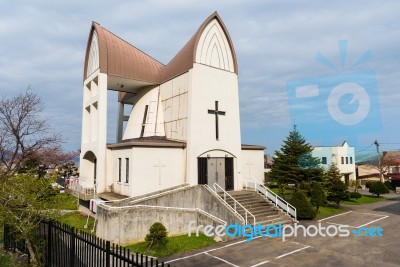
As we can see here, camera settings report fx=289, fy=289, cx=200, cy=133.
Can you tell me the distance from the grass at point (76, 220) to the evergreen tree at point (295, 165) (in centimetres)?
1775

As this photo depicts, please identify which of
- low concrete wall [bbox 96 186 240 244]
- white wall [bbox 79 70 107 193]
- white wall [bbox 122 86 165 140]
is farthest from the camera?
white wall [bbox 122 86 165 140]

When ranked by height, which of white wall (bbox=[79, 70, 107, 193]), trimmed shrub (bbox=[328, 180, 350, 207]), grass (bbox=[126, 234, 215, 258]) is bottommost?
grass (bbox=[126, 234, 215, 258])

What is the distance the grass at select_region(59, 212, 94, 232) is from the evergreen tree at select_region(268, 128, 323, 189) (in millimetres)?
17747

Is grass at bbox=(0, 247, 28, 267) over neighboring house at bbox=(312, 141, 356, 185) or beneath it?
beneath

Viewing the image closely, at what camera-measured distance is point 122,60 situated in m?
24.1

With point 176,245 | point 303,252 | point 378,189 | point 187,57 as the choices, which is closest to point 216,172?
point 176,245

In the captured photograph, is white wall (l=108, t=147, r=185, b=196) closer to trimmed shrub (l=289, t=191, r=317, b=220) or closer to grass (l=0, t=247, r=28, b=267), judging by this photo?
grass (l=0, t=247, r=28, b=267)

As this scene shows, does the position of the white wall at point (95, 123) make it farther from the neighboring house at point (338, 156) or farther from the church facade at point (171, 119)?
the neighboring house at point (338, 156)

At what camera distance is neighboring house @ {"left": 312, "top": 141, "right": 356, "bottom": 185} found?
51969 mm

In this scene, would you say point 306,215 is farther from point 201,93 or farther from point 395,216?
point 201,93

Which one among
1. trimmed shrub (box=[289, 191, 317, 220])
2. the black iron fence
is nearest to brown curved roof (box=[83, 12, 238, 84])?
trimmed shrub (box=[289, 191, 317, 220])

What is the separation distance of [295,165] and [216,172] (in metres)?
10.5

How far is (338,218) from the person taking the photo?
807 inches

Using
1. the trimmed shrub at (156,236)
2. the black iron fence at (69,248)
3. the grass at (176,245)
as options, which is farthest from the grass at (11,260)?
the trimmed shrub at (156,236)
